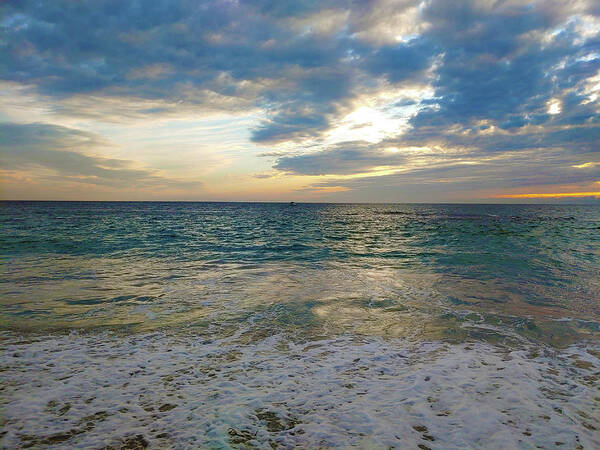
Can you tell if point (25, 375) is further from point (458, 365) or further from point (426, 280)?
point (426, 280)

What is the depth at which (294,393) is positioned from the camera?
16.1 feet

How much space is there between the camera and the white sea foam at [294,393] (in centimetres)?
395

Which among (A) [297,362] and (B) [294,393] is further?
(A) [297,362]

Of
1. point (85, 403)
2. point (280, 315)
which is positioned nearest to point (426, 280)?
point (280, 315)

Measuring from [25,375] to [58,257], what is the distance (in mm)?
15510

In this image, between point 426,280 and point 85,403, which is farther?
point 426,280

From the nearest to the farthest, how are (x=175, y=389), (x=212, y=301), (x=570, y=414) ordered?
1. (x=570, y=414)
2. (x=175, y=389)
3. (x=212, y=301)

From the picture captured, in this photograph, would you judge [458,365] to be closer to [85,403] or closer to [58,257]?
[85,403]

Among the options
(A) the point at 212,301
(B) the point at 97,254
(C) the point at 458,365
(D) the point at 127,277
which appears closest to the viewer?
(C) the point at 458,365

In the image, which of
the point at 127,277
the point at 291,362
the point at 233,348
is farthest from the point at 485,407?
the point at 127,277

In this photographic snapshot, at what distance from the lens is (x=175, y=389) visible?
195 inches

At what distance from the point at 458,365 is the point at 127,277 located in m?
12.4

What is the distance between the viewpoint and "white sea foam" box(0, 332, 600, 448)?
3.95 meters

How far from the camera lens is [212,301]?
32.6 feet
